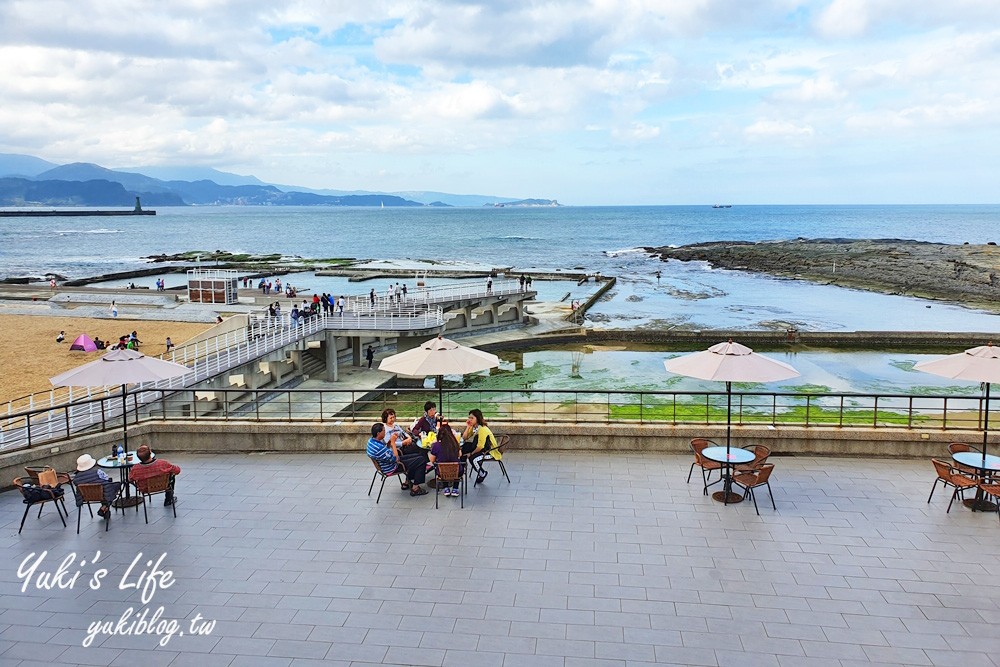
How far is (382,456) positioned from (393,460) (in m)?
0.19

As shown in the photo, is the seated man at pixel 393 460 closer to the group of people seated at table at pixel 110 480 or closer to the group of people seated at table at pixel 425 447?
the group of people seated at table at pixel 425 447

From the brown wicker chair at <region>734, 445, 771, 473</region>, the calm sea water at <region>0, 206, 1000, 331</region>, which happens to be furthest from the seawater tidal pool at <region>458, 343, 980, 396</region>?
the brown wicker chair at <region>734, 445, 771, 473</region>

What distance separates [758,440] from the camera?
12.5 m

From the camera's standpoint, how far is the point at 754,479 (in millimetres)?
10062

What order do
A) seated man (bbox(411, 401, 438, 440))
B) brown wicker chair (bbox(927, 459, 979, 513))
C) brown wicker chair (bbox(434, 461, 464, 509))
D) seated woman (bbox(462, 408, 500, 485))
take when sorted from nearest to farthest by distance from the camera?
brown wicker chair (bbox(927, 459, 979, 513)) → brown wicker chair (bbox(434, 461, 464, 509)) → seated woman (bbox(462, 408, 500, 485)) → seated man (bbox(411, 401, 438, 440))

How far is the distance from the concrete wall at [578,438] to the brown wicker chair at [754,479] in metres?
2.10

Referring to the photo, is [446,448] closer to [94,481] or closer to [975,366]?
[94,481]

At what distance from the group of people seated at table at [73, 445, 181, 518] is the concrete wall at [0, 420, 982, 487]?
7.54 ft

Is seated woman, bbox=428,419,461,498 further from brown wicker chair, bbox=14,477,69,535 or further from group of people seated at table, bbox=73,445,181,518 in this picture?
brown wicker chair, bbox=14,477,69,535

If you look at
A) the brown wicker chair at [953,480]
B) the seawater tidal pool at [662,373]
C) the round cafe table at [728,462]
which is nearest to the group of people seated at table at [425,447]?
the round cafe table at [728,462]

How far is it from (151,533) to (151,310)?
37.7 meters

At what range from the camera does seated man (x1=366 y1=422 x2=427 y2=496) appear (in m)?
10.5

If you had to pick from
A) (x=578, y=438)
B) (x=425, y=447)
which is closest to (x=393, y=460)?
(x=425, y=447)

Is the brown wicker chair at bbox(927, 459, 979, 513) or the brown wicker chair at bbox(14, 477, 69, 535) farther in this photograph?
the brown wicker chair at bbox(927, 459, 979, 513)
